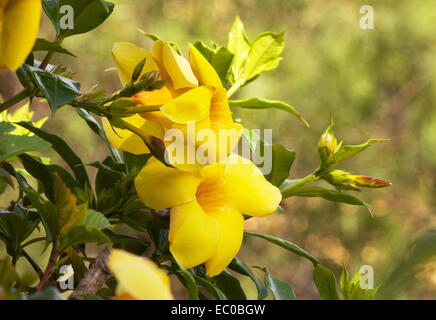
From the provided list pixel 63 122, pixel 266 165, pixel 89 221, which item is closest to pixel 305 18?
Answer: pixel 63 122

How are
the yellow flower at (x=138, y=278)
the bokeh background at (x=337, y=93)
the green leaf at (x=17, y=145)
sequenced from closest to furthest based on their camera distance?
the yellow flower at (x=138, y=278) < the green leaf at (x=17, y=145) < the bokeh background at (x=337, y=93)

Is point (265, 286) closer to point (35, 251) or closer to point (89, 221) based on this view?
point (89, 221)

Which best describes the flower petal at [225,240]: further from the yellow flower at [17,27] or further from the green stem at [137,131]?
the yellow flower at [17,27]

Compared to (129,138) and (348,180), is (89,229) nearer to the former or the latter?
(129,138)

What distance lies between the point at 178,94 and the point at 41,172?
Result: 0.49ft

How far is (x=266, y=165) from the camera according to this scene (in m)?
0.57

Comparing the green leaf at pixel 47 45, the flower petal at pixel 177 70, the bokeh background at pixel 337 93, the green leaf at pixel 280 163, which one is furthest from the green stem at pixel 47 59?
the bokeh background at pixel 337 93

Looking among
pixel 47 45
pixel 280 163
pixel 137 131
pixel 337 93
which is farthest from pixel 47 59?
pixel 337 93

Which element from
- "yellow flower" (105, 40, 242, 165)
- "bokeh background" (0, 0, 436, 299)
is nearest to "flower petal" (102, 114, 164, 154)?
"yellow flower" (105, 40, 242, 165)

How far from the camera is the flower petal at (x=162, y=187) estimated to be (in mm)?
431

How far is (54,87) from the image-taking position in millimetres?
442

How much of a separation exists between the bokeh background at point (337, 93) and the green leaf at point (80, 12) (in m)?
2.48

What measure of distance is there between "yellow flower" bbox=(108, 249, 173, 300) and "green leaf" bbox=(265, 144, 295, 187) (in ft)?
0.97
